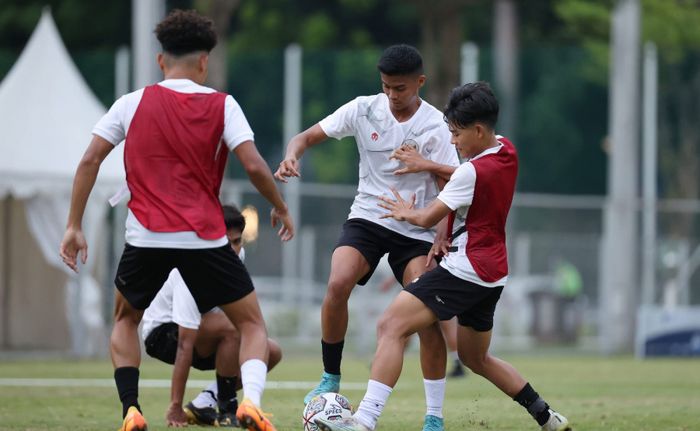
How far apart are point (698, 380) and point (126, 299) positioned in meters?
9.50

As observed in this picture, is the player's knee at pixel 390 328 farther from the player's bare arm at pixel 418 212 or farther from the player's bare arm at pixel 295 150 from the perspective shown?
the player's bare arm at pixel 295 150

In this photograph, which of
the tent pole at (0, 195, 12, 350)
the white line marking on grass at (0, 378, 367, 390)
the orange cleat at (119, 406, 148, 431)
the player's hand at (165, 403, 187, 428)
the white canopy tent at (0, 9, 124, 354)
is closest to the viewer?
the orange cleat at (119, 406, 148, 431)

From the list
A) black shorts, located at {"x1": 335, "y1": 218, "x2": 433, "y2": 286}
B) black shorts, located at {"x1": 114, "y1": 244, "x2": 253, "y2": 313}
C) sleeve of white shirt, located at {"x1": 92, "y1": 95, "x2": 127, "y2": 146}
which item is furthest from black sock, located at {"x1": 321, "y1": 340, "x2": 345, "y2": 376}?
sleeve of white shirt, located at {"x1": 92, "y1": 95, "x2": 127, "y2": 146}

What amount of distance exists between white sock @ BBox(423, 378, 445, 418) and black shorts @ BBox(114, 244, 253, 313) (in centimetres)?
142

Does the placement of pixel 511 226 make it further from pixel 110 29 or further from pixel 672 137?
pixel 110 29

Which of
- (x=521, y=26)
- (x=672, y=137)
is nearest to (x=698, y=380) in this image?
(x=672, y=137)

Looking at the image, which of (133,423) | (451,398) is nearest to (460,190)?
(133,423)

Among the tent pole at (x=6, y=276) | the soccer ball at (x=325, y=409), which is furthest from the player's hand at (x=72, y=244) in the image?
the tent pole at (x=6, y=276)

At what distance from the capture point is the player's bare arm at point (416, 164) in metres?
8.31

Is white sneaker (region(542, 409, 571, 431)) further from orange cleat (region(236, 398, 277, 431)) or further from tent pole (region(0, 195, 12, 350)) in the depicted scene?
tent pole (region(0, 195, 12, 350))

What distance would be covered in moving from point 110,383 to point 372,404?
6.62 m

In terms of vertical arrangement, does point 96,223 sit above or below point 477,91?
below

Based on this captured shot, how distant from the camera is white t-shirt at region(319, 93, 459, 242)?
8.75 meters

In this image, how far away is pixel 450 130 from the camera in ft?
26.6
